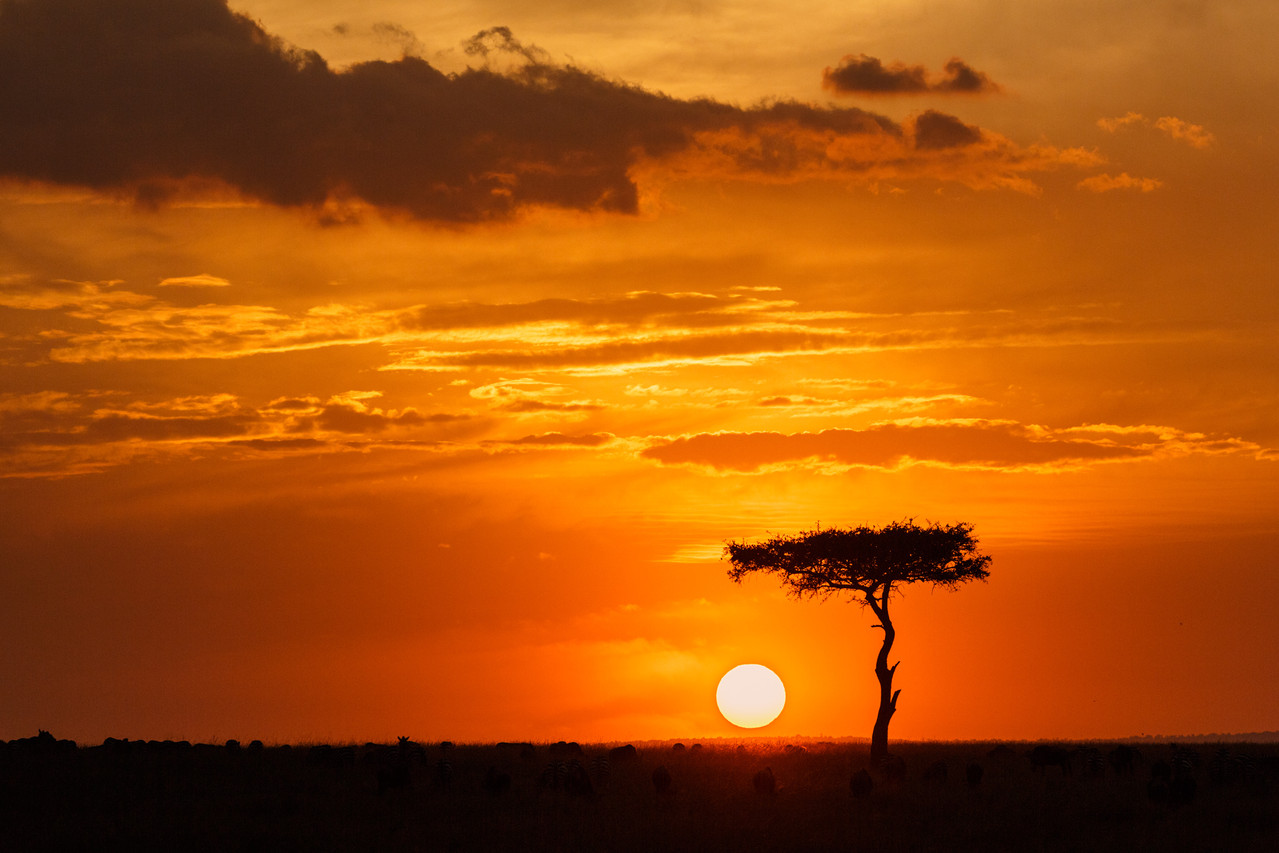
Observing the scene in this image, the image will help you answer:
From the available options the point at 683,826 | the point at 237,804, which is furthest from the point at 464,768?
the point at 683,826

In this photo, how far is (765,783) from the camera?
42281 millimetres

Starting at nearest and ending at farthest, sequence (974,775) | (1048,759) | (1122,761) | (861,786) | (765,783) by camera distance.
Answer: (861,786)
(765,783)
(974,775)
(1122,761)
(1048,759)

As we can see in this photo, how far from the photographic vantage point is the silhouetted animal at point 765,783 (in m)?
42.0

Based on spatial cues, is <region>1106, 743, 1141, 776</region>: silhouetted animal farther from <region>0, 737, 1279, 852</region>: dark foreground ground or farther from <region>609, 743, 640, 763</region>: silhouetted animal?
<region>609, 743, 640, 763</region>: silhouetted animal

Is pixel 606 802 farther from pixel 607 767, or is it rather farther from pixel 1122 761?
pixel 1122 761

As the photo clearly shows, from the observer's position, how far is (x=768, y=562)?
61719 millimetres

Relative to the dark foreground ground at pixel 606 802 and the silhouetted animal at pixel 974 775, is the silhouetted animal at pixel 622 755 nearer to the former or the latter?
the dark foreground ground at pixel 606 802

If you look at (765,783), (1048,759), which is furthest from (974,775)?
(765,783)

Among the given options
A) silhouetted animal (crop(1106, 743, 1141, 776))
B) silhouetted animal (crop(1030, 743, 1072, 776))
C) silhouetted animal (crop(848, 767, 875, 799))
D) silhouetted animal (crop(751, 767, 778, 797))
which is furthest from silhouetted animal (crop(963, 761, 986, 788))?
silhouetted animal (crop(1106, 743, 1141, 776))

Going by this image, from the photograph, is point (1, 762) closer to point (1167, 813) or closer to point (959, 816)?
point (959, 816)

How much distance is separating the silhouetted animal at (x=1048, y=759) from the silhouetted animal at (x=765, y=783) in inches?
517

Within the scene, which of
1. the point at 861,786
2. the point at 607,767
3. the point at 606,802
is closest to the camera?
the point at 606,802

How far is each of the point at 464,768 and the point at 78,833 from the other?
1552 cm

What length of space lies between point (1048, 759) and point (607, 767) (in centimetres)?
1829
